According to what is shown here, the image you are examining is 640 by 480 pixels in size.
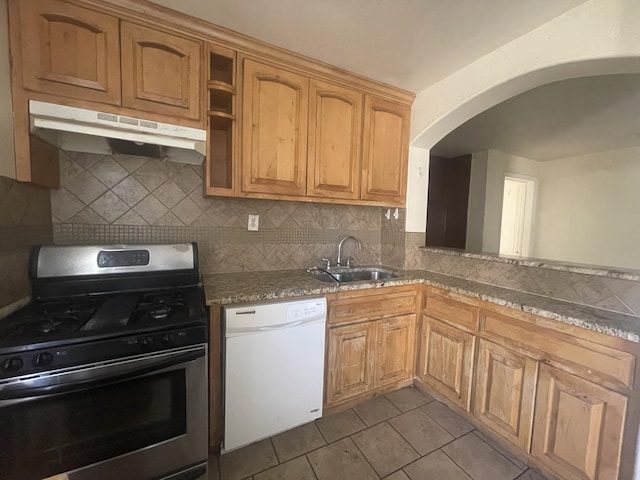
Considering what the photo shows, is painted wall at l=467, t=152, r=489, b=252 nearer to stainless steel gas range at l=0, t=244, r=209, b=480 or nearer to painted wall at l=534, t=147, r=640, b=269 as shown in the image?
painted wall at l=534, t=147, r=640, b=269

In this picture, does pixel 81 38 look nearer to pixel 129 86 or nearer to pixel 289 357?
pixel 129 86

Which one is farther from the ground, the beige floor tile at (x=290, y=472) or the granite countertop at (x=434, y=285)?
the granite countertop at (x=434, y=285)

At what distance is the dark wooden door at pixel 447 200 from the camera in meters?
3.68

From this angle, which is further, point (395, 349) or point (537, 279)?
point (395, 349)

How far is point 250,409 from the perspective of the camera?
144 centimetres

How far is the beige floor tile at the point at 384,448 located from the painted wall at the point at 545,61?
217cm

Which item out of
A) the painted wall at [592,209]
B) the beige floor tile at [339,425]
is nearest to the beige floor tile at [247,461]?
the beige floor tile at [339,425]

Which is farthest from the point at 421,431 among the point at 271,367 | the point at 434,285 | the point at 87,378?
the point at 87,378

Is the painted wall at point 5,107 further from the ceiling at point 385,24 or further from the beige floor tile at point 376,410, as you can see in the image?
the beige floor tile at point 376,410

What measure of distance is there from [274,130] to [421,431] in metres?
2.14

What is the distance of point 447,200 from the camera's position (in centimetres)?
385

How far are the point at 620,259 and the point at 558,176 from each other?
1421 mm

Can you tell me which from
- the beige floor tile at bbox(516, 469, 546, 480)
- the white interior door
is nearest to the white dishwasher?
the beige floor tile at bbox(516, 469, 546, 480)

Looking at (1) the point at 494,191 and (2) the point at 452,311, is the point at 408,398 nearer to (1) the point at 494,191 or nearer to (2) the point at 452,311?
(2) the point at 452,311
